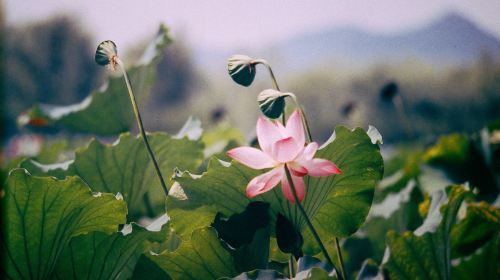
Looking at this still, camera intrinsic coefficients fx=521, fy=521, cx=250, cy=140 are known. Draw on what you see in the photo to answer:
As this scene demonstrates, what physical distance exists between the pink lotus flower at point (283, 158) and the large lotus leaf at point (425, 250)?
11 centimetres

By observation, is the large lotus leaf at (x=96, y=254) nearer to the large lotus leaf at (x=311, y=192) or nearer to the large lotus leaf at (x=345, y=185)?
the large lotus leaf at (x=311, y=192)

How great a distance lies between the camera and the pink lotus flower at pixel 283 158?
0.45m

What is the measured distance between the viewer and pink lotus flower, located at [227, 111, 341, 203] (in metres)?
0.45

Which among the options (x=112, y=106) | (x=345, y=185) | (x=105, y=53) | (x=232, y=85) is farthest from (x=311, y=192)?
(x=232, y=85)

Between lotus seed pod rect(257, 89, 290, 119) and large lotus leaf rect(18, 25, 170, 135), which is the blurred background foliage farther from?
lotus seed pod rect(257, 89, 290, 119)

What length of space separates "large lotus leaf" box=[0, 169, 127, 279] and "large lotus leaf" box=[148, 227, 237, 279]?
0.07m

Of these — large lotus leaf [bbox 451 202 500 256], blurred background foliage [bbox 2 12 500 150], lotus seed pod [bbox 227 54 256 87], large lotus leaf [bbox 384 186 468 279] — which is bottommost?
blurred background foliage [bbox 2 12 500 150]

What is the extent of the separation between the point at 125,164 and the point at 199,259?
25cm

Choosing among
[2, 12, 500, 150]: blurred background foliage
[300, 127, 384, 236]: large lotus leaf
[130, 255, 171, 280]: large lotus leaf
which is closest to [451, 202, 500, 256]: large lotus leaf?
[300, 127, 384, 236]: large lotus leaf

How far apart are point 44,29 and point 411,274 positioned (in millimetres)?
17040

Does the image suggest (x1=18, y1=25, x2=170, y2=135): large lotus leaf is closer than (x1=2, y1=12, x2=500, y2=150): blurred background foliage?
Yes

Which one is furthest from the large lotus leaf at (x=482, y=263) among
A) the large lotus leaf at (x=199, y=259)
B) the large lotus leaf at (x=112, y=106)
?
the large lotus leaf at (x=112, y=106)

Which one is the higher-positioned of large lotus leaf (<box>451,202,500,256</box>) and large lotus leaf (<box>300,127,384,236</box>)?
large lotus leaf (<box>300,127,384,236</box>)

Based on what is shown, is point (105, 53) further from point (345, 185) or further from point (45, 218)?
point (345, 185)
